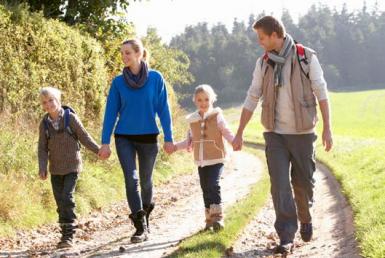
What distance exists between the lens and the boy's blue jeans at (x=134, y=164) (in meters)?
6.92

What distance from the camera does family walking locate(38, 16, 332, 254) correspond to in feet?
19.2

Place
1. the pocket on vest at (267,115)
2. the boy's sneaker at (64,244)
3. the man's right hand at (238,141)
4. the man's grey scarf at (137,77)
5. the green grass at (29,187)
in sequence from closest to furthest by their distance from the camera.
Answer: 1. the pocket on vest at (267,115)
2. the man's right hand at (238,141)
3. the man's grey scarf at (137,77)
4. the boy's sneaker at (64,244)
5. the green grass at (29,187)

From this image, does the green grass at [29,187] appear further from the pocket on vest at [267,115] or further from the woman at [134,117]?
the pocket on vest at [267,115]

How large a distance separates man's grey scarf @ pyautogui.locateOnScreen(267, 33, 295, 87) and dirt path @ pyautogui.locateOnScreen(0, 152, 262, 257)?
228cm

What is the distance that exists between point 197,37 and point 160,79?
151m

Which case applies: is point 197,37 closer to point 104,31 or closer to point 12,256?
point 104,31

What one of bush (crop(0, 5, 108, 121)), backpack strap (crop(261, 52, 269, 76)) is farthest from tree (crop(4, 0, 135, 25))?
backpack strap (crop(261, 52, 269, 76))

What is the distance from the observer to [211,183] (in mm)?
7309


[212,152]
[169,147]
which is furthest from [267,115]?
[169,147]

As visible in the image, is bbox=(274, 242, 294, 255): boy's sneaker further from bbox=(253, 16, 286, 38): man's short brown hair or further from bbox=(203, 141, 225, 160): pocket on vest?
bbox=(253, 16, 286, 38): man's short brown hair

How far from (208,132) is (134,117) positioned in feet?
3.56

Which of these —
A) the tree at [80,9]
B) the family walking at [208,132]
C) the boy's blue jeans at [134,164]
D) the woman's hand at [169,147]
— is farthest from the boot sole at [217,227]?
the tree at [80,9]

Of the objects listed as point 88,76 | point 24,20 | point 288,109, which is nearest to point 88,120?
point 88,76

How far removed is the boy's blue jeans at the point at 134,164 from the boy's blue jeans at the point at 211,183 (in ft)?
2.35
